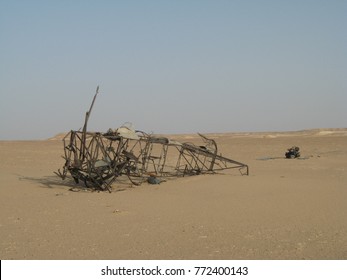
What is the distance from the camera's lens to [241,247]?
664 centimetres

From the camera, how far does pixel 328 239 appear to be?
23.2 ft

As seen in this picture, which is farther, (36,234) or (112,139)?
(112,139)

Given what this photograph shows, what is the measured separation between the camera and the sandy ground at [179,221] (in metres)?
6.50

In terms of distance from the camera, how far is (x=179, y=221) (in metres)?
8.68

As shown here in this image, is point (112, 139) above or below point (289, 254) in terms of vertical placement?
above

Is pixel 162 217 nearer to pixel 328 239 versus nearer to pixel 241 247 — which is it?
pixel 241 247

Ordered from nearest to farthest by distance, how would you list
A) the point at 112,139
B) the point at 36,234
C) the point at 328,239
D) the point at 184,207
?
1. the point at 328,239
2. the point at 36,234
3. the point at 184,207
4. the point at 112,139

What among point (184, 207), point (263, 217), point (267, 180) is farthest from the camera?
point (267, 180)

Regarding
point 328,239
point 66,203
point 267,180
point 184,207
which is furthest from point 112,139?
point 328,239

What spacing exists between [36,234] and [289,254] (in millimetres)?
4492

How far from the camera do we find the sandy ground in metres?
6.50

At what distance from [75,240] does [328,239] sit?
4.29m

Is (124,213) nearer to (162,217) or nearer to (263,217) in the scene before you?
(162,217)
